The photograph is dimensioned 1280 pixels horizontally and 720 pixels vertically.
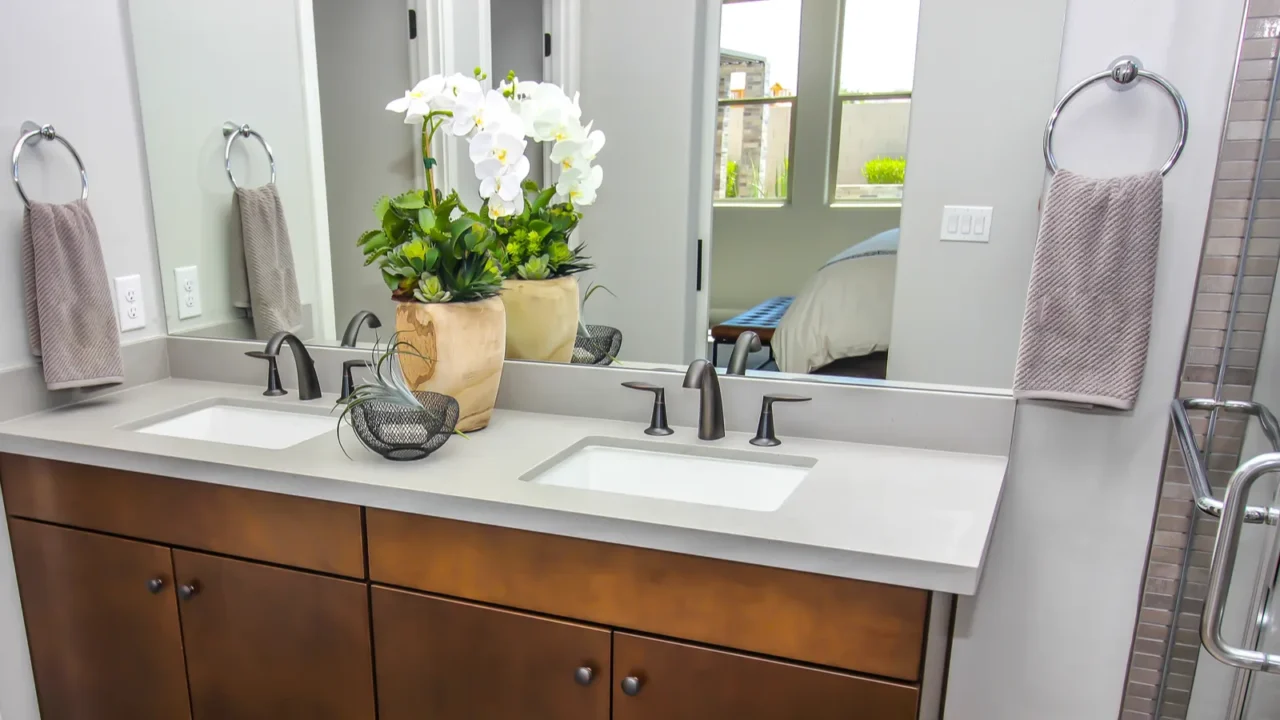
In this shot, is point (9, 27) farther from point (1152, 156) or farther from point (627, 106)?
point (1152, 156)

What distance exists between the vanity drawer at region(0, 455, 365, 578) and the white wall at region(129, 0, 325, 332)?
1.68 ft

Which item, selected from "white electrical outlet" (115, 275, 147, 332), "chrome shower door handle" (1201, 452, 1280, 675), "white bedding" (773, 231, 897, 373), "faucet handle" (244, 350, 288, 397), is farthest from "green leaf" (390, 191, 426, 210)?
"chrome shower door handle" (1201, 452, 1280, 675)

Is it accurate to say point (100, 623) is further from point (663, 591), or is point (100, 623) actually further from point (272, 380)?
point (663, 591)

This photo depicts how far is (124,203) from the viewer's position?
5.82 feet

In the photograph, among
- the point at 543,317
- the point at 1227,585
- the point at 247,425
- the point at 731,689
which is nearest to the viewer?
the point at 1227,585

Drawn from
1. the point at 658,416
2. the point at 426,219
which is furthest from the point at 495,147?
the point at 658,416

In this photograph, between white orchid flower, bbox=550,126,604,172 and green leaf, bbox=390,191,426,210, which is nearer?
green leaf, bbox=390,191,426,210

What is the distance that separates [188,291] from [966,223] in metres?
1.73

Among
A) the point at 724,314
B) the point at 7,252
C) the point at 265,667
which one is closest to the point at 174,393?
the point at 7,252

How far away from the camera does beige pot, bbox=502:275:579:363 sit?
5.26 ft

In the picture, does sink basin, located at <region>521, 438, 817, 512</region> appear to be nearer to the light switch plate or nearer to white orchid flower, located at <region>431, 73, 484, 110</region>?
the light switch plate

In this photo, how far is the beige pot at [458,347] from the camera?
4.67 feet

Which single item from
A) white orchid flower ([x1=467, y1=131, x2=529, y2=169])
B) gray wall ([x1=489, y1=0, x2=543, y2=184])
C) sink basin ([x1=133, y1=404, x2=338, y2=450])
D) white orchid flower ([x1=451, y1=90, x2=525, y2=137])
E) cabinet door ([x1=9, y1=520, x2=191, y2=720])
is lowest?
cabinet door ([x1=9, y1=520, x2=191, y2=720])

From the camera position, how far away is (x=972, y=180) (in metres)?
1.36
